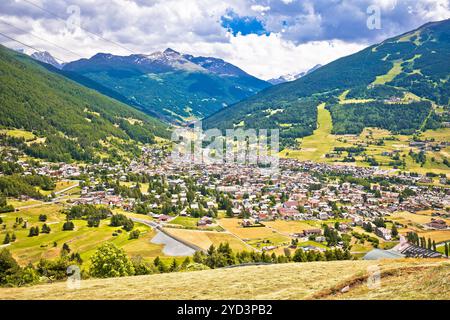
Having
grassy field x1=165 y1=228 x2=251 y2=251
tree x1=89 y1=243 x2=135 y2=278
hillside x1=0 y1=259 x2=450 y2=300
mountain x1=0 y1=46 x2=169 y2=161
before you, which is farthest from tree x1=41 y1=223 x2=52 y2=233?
mountain x1=0 y1=46 x2=169 y2=161

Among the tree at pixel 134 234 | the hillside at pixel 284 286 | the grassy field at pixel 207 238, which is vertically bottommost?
the grassy field at pixel 207 238

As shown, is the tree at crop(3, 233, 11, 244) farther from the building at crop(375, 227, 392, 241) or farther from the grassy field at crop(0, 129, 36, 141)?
the grassy field at crop(0, 129, 36, 141)

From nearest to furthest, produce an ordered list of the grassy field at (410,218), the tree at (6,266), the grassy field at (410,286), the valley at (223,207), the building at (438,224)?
the grassy field at (410,286) → the valley at (223,207) → the tree at (6,266) → the building at (438,224) → the grassy field at (410,218)

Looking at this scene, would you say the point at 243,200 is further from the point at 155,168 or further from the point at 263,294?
the point at 263,294

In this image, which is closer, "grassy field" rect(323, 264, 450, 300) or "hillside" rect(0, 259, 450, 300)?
"grassy field" rect(323, 264, 450, 300)

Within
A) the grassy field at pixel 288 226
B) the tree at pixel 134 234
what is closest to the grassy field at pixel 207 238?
the tree at pixel 134 234

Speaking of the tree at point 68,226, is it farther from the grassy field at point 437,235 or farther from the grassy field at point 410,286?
the grassy field at point 410,286
